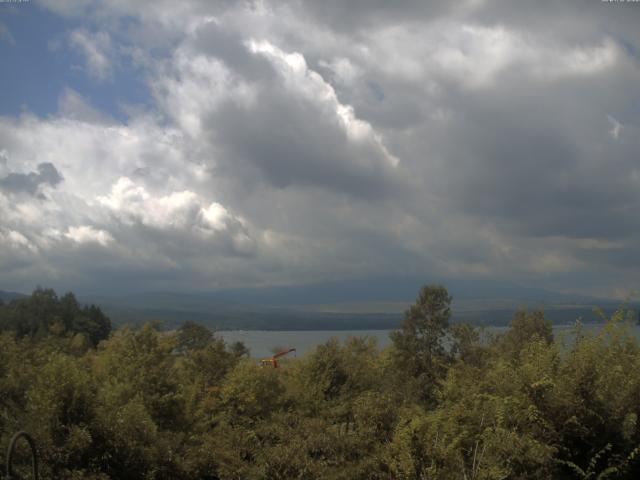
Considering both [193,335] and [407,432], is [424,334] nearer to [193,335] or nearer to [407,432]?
[407,432]

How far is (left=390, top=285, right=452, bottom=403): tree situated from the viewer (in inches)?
1630

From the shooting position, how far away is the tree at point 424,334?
136 feet

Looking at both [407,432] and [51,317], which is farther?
[51,317]

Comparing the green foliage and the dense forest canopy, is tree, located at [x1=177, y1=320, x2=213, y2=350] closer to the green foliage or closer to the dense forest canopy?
the green foliage

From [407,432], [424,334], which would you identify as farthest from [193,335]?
[407,432]

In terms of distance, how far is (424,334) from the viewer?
42.4m

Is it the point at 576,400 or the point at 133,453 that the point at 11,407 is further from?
the point at 576,400

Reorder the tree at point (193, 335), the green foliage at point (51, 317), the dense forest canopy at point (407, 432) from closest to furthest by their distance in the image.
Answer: the dense forest canopy at point (407, 432), the tree at point (193, 335), the green foliage at point (51, 317)

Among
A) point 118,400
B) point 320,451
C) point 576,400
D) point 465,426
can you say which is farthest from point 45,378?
point 576,400

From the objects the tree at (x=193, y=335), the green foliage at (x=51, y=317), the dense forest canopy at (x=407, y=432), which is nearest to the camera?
the dense forest canopy at (x=407, y=432)

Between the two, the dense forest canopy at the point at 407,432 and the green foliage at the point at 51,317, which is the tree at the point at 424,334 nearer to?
the dense forest canopy at the point at 407,432

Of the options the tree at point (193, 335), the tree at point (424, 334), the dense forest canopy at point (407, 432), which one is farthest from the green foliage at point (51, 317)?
the dense forest canopy at point (407, 432)

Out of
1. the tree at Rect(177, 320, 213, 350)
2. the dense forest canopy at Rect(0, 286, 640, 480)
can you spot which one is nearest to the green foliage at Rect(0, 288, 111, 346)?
the tree at Rect(177, 320, 213, 350)

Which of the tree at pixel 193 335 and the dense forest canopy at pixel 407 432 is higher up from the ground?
the dense forest canopy at pixel 407 432
